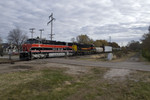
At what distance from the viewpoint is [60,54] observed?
2706 cm

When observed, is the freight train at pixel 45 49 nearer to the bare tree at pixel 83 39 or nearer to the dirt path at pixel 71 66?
the dirt path at pixel 71 66

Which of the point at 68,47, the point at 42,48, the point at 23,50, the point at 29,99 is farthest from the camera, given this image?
the point at 68,47

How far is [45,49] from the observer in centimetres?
2267

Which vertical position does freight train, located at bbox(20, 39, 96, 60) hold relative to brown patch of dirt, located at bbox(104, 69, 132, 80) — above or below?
above

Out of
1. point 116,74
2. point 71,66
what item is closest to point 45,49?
point 71,66

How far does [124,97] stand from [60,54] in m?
22.8

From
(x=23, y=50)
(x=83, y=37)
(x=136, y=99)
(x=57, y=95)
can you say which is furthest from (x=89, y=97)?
(x=83, y=37)

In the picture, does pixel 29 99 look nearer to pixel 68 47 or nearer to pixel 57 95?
pixel 57 95

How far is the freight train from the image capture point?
763 inches

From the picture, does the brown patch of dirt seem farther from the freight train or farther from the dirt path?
the freight train

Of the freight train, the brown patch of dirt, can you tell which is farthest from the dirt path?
the freight train

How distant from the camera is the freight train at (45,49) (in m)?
19.4

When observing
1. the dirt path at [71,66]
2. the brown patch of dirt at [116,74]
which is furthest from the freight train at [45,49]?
the brown patch of dirt at [116,74]

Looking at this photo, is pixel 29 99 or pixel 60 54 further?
pixel 60 54
